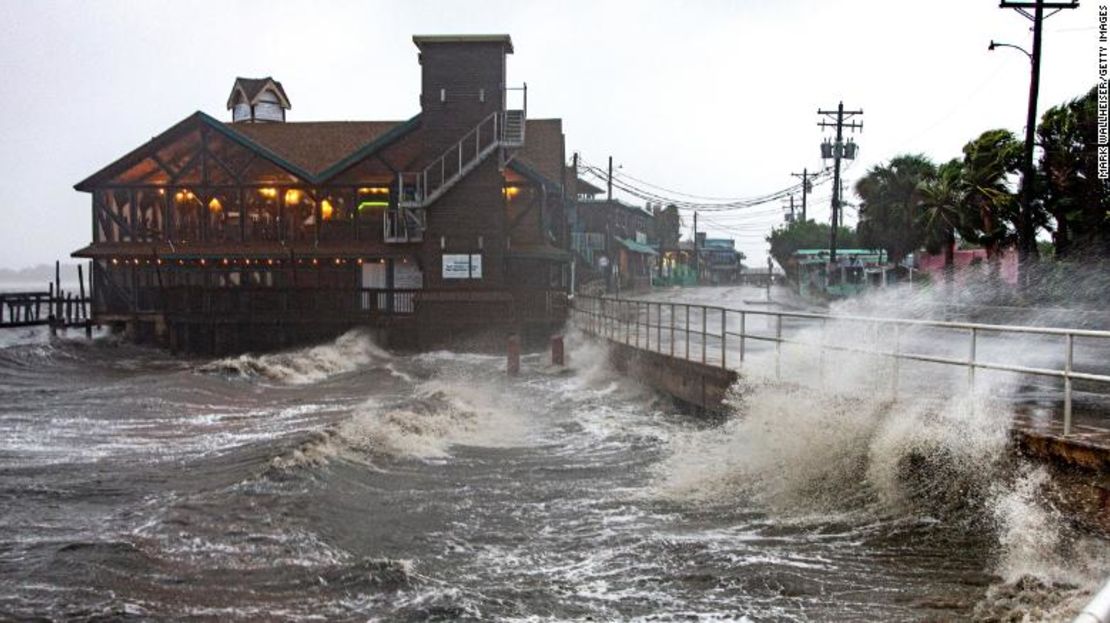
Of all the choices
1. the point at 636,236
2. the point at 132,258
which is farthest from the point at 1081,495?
the point at 636,236

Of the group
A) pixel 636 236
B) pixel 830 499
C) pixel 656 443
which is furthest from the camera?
pixel 636 236

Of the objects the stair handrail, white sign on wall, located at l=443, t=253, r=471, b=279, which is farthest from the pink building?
white sign on wall, located at l=443, t=253, r=471, b=279

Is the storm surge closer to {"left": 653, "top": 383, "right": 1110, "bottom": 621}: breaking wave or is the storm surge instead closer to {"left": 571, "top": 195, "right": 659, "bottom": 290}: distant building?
{"left": 653, "top": 383, "right": 1110, "bottom": 621}: breaking wave

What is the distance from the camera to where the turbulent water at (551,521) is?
7.91 m

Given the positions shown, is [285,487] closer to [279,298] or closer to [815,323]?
[815,323]

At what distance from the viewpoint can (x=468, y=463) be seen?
14.2 metres

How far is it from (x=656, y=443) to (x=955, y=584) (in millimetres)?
→ 8233

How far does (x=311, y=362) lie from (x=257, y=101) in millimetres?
34789

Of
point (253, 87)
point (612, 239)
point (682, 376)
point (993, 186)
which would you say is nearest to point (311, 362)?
point (682, 376)

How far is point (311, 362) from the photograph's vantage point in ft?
102

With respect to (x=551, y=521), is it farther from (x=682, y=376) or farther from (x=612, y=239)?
(x=612, y=239)

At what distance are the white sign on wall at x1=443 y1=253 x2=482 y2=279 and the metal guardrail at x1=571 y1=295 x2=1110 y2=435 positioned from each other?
14.6 ft

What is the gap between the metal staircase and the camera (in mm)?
40219

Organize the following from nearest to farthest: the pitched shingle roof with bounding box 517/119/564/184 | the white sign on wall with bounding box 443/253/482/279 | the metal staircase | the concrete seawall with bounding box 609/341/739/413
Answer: the concrete seawall with bounding box 609/341/739/413 → the metal staircase → the white sign on wall with bounding box 443/253/482/279 → the pitched shingle roof with bounding box 517/119/564/184
